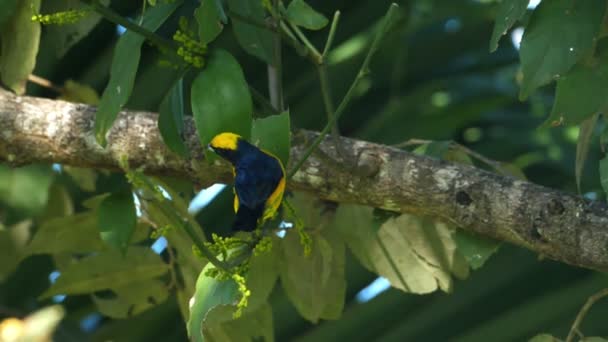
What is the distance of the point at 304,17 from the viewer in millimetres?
1199

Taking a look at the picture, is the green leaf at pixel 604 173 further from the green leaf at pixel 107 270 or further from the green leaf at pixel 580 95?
the green leaf at pixel 107 270

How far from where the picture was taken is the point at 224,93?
1136 mm

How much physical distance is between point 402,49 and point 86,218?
44.6 inches

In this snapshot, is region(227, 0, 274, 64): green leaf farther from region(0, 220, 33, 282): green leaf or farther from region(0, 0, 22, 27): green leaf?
region(0, 220, 33, 282): green leaf

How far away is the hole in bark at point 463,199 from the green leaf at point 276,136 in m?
0.27

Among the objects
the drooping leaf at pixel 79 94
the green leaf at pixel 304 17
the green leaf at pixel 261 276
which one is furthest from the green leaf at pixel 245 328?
the drooping leaf at pixel 79 94

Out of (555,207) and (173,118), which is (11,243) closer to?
(173,118)

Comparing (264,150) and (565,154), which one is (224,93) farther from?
(565,154)

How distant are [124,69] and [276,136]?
0.17 meters

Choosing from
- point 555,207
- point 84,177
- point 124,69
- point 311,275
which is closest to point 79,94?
point 84,177

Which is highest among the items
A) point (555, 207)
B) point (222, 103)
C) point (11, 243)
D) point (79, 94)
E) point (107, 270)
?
point (222, 103)

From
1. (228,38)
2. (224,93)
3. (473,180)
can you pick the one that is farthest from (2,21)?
(228,38)

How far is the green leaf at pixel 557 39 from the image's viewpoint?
1.10 metres

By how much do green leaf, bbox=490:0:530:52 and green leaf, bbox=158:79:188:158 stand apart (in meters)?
0.34
